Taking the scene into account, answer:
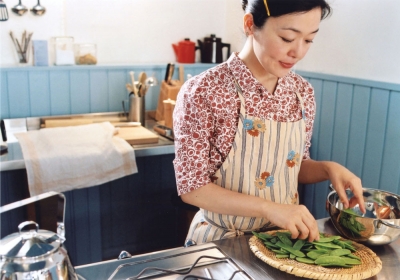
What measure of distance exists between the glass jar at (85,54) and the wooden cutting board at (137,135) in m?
0.53

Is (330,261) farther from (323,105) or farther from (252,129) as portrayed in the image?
(323,105)

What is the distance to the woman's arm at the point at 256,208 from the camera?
1.12 meters

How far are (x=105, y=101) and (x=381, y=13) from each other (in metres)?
1.72

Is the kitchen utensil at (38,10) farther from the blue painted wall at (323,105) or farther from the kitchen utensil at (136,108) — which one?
the kitchen utensil at (136,108)

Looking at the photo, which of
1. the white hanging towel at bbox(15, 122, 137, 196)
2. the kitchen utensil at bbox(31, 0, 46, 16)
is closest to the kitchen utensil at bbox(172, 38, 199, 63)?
the kitchen utensil at bbox(31, 0, 46, 16)

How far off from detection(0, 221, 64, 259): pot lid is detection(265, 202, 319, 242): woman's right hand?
57 cm

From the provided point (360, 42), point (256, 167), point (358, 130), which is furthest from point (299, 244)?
point (360, 42)

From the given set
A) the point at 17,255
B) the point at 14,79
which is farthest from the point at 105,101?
the point at 17,255

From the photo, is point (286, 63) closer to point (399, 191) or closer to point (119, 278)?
point (119, 278)

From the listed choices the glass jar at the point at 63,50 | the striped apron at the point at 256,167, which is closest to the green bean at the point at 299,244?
the striped apron at the point at 256,167

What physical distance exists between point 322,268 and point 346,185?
1.22ft

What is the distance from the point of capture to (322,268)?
1.06 metres

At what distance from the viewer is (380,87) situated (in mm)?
2318

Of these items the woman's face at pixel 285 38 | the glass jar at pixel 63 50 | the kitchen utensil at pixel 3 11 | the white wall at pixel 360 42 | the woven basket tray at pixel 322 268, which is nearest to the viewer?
the woven basket tray at pixel 322 268
